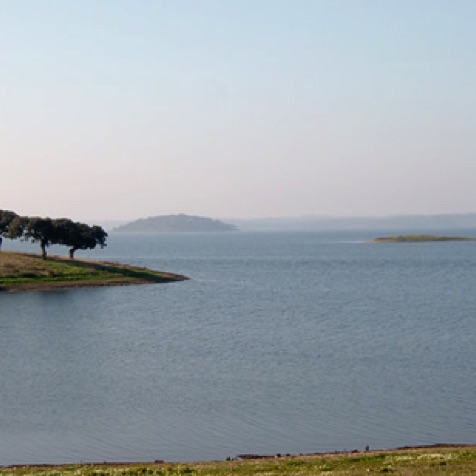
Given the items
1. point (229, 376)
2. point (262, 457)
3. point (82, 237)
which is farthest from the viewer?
point (82, 237)

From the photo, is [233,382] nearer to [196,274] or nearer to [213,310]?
[213,310]

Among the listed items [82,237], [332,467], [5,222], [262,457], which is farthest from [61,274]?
[332,467]

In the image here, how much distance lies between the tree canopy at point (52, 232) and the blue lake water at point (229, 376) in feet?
110

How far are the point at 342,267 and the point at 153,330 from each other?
103586 millimetres

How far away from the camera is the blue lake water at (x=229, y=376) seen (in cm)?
3850

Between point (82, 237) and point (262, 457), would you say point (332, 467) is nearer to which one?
point (262, 457)

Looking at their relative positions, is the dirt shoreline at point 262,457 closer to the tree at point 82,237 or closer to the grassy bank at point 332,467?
the grassy bank at point 332,467

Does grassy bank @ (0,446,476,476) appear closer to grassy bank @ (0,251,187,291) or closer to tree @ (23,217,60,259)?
grassy bank @ (0,251,187,291)

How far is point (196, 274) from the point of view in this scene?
158625 mm

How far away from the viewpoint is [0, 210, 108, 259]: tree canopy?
14000 centimetres

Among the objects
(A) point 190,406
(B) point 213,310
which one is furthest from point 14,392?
(B) point 213,310

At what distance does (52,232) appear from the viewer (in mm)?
141125

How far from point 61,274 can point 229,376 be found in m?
78.1

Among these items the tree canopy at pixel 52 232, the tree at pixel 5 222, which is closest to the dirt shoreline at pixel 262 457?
the tree canopy at pixel 52 232
